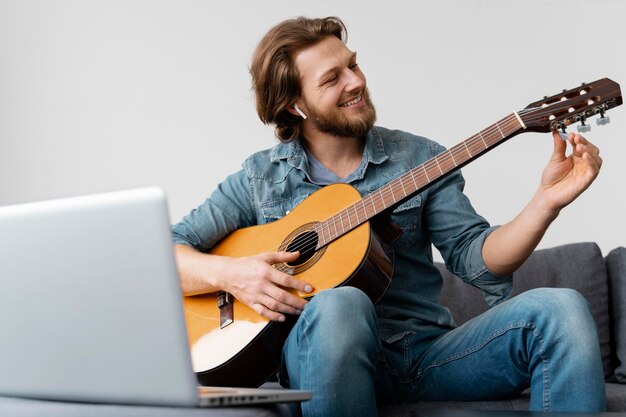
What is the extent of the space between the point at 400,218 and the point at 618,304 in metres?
0.74

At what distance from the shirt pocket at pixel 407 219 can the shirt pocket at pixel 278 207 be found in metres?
0.23

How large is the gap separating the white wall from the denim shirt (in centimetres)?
76

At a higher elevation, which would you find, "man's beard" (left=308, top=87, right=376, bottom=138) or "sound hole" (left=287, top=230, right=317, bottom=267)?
"man's beard" (left=308, top=87, right=376, bottom=138)

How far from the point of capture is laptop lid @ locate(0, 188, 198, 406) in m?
0.93

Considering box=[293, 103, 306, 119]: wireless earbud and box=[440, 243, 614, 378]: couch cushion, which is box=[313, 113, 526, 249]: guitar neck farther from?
box=[440, 243, 614, 378]: couch cushion

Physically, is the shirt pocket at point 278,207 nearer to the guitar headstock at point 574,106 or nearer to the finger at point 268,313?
the finger at point 268,313

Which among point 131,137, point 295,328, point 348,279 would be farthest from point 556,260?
point 131,137

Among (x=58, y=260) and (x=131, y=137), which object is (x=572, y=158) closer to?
(x=58, y=260)

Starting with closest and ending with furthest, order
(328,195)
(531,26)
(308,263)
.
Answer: (308,263) → (328,195) → (531,26)

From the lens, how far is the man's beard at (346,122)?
1.92m

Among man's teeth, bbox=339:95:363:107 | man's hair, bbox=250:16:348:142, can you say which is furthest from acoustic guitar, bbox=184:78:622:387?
man's hair, bbox=250:16:348:142

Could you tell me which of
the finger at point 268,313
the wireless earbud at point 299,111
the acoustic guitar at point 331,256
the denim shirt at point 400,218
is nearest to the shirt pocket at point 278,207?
the denim shirt at point 400,218

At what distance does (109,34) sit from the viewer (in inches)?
111

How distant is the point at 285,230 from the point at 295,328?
14.3 inches
